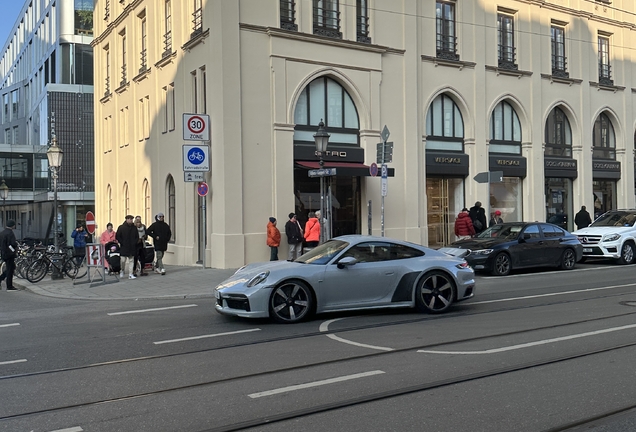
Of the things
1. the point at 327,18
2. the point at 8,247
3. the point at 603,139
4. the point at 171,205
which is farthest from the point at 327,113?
the point at 603,139

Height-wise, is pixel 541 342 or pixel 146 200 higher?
pixel 146 200

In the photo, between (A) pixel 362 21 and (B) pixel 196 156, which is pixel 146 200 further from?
(A) pixel 362 21

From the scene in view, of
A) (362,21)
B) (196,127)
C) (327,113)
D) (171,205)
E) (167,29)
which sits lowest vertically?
(171,205)

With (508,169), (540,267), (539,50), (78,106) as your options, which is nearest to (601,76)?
(539,50)

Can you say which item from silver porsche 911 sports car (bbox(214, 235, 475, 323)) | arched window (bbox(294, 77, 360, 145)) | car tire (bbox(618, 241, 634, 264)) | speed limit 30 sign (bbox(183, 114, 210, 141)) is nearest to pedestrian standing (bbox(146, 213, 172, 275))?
speed limit 30 sign (bbox(183, 114, 210, 141))

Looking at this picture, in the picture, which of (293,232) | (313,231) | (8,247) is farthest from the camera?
(293,232)

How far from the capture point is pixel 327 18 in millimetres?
21531

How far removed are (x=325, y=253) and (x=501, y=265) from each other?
8105mm

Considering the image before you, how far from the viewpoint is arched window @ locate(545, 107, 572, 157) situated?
28750 millimetres

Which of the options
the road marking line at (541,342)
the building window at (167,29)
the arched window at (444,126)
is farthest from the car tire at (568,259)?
the building window at (167,29)

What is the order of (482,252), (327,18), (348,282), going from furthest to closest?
(327,18), (482,252), (348,282)

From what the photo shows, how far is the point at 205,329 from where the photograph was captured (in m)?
9.47

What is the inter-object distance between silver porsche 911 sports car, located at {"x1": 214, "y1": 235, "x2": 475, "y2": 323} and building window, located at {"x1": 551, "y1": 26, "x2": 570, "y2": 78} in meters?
21.3

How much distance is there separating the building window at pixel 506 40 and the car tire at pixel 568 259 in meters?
11.2
